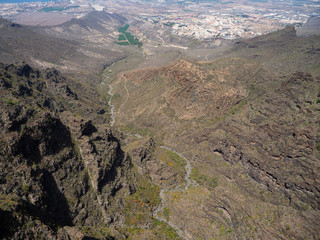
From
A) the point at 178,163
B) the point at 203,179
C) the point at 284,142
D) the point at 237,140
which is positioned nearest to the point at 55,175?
the point at 178,163

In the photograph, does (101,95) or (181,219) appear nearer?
(181,219)

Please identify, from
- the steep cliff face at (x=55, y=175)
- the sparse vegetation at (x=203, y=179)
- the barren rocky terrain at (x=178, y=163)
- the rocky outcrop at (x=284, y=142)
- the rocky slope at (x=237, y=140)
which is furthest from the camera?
the sparse vegetation at (x=203, y=179)

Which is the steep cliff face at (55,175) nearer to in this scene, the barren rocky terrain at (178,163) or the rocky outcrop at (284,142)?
the barren rocky terrain at (178,163)

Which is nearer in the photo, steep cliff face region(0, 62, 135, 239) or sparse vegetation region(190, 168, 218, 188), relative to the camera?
steep cliff face region(0, 62, 135, 239)

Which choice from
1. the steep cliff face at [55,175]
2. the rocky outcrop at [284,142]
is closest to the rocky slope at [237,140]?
the rocky outcrop at [284,142]

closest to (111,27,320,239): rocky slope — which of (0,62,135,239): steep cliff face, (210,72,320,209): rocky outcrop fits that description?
(210,72,320,209): rocky outcrop

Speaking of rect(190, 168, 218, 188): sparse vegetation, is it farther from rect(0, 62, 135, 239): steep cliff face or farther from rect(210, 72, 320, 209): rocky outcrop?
rect(0, 62, 135, 239): steep cliff face

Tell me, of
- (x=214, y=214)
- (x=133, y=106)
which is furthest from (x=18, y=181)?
(x=133, y=106)

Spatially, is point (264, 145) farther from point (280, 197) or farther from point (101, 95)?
point (101, 95)
